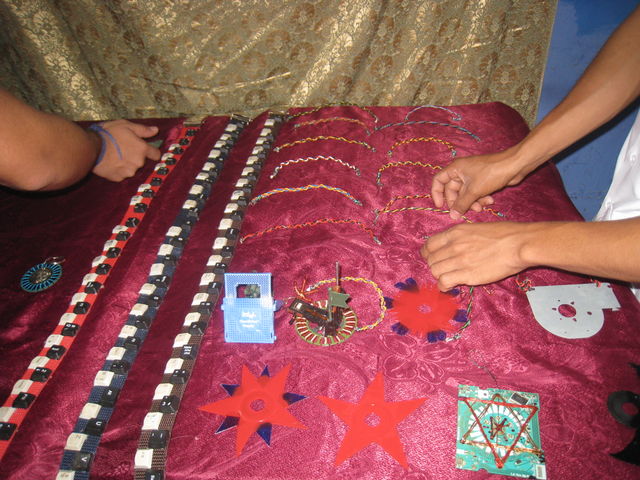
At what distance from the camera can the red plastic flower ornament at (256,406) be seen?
798 mm

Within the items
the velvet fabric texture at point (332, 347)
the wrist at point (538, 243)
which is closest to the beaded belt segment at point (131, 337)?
the velvet fabric texture at point (332, 347)

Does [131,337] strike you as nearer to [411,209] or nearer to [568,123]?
[411,209]

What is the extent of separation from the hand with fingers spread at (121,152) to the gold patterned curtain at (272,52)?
0.39 m

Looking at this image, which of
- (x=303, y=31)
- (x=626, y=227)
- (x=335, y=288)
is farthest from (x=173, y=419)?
(x=303, y=31)

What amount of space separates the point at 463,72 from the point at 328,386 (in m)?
1.32

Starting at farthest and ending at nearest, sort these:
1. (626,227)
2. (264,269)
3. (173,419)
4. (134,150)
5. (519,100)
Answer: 1. (519,100)
2. (134,150)
3. (264,269)
4. (173,419)
5. (626,227)

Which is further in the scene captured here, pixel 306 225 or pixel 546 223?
pixel 306 225

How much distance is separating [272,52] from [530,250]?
1.23 meters

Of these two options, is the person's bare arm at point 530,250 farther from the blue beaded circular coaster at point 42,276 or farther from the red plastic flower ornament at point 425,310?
the blue beaded circular coaster at point 42,276

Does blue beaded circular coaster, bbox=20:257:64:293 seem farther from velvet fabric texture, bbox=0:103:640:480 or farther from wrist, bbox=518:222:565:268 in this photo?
wrist, bbox=518:222:565:268

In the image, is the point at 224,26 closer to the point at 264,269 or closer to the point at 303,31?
the point at 303,31

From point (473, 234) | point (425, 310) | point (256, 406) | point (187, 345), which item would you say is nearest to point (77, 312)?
point (187, 345)

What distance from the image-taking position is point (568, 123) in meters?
0.98

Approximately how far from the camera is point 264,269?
3.47 ft
